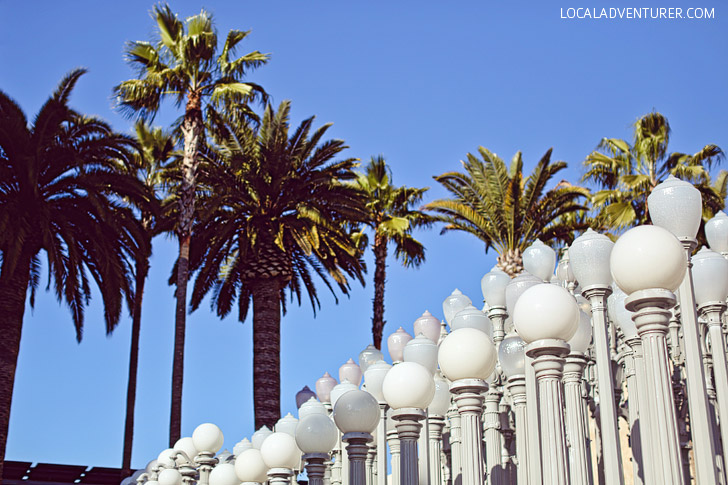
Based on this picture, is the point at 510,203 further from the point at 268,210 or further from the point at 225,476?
the point at 225,476

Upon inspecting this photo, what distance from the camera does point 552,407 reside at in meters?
4.89

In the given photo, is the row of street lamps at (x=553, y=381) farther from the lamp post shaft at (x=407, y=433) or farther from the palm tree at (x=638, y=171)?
the palm tree at (x=638, y=171)

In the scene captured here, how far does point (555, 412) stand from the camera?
192 inches

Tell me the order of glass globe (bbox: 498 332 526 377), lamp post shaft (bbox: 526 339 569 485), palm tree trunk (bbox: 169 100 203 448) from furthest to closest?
palm tree trunk (bbox: 169 100 203 448) < glass globe (bbox: 498 332 526 377) < lamp post shaft (bbox: 526 339 569 485)

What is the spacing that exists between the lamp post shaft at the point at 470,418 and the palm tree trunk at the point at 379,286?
2000 cm

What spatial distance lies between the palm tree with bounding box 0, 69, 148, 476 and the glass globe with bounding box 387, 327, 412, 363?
37.2 ft

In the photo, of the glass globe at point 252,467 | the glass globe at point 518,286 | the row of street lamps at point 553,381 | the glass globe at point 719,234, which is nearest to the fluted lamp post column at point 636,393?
the row of street lamps at point 553,381

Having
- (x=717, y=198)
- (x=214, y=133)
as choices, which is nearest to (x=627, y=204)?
(x=717, y=198)

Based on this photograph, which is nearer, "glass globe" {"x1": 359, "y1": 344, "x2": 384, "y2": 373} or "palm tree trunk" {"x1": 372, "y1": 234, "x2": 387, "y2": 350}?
"glass globe" {"x1": 359, "y1": 344, "x2": 384, "y2": 373}

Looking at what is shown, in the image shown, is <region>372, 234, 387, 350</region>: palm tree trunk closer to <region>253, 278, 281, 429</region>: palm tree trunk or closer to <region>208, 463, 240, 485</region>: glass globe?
<region>253, 278, 281, 429</region>: palm tree trunk

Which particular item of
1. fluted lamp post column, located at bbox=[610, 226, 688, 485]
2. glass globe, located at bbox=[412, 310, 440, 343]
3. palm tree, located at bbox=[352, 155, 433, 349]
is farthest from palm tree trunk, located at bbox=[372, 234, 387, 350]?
fluted lamp post column, located at bbox=[610, 226, 688, 485]

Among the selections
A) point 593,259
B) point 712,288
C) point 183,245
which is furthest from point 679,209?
point 183,245

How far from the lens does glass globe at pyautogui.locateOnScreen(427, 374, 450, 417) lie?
7.18 m

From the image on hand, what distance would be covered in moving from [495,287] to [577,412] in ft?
7.47
